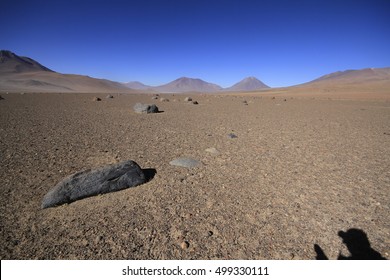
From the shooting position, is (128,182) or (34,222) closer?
(34,222)

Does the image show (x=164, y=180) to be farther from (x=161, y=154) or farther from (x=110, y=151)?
(x=110, y=151)

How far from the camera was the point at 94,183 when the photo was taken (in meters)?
3.94

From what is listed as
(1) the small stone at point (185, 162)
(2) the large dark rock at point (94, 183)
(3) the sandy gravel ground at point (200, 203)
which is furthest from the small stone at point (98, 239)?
(1) the small stone at point (185, 162)

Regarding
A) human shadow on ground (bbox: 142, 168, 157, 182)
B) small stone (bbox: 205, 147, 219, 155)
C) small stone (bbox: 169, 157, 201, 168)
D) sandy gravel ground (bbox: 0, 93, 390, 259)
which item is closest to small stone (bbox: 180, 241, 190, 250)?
sandy gravel ground (bbox: 0, 93, 390, 259)

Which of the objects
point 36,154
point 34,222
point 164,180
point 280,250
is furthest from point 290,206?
point 36,154

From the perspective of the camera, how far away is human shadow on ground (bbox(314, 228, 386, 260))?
2768 mm

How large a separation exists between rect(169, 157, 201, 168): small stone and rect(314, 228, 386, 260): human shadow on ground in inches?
122

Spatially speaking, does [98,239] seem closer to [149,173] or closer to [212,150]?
[149,173]

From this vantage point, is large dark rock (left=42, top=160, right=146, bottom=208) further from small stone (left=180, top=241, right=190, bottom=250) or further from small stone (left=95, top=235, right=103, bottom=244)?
small stone (left=180, top=241, right=190, bottom=250)

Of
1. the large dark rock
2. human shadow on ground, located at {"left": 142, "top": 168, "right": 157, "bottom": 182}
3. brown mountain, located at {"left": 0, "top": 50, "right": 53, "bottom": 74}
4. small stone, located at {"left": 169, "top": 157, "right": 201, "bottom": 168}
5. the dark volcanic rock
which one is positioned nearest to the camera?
the large dark rock

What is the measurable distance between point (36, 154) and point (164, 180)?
12.2 ft

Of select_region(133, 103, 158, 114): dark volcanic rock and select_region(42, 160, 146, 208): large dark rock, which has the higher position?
select_region(133, 103, 158, 114): dark volcanic rock

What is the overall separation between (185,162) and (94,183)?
2207 mm

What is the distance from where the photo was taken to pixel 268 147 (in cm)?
711
